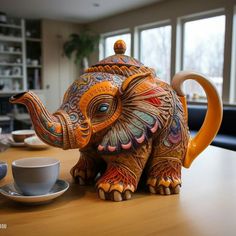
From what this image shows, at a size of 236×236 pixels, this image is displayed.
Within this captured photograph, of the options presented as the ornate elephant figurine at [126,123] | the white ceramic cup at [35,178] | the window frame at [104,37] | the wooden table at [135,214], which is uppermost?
the window frame at [104,37]

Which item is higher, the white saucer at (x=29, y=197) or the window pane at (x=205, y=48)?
the window pane at (x=205, y=48)

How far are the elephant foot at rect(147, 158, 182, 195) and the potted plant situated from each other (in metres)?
5.09

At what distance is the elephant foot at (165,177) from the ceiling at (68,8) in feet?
13.7

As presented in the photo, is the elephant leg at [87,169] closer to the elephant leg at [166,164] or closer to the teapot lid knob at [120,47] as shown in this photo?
the elephant leg at [166,164]

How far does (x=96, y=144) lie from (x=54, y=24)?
5682 mm

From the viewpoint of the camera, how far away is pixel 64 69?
19.8ft

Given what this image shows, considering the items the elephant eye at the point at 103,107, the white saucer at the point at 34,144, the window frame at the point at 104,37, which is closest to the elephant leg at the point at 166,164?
the elephant eye at the point at 103,107

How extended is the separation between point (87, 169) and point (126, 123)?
6.3 inches

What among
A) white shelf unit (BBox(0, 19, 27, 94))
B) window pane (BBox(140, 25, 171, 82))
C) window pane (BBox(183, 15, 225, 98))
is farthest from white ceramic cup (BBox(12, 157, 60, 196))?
white shelf unit (BBox(0, 19, 27, 94))

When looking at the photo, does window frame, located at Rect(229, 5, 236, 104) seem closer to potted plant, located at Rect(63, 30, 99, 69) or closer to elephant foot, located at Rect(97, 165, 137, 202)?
potted plant, located at Rect(63, 30, 99, 69)

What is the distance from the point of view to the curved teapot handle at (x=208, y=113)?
592 mm

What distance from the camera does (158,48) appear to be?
15.5ft

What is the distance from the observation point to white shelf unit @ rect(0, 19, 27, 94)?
5.26 m

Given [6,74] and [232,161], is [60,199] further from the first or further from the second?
[6,74]
